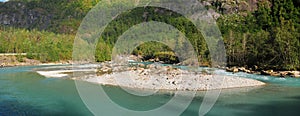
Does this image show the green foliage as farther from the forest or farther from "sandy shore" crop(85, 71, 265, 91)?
"sandy shore" crop(85, 71, 265, 91)

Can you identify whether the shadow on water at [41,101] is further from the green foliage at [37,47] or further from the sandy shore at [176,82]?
the green foliage at [37,47]

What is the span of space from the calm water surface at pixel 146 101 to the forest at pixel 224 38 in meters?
14.8

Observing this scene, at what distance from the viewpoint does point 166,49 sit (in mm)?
72938

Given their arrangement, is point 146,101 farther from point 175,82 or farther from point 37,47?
point 37,47

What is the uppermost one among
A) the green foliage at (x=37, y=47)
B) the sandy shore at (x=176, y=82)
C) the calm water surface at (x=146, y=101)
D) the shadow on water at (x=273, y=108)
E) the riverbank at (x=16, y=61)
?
the green foliage at (x=37, y=47)

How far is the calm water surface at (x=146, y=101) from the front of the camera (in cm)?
1745

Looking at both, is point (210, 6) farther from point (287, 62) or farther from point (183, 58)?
point (287, 62)

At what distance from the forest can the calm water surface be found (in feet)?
48.7

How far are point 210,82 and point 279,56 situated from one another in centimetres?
1665

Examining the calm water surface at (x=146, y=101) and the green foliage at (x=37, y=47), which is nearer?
the calm water surface at (x=146, y=101)

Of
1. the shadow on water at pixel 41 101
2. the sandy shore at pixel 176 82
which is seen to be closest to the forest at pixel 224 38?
the sandy shore at pixel 176 82

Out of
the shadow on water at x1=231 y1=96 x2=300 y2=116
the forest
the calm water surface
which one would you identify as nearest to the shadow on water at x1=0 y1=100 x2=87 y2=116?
the calm water surface

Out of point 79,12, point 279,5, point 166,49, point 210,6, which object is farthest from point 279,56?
point 79,12

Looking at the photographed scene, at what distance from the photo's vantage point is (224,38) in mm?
56625
